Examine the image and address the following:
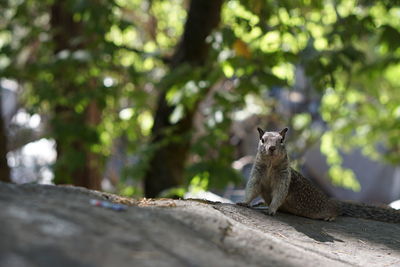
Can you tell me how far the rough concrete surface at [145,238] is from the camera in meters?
2.10

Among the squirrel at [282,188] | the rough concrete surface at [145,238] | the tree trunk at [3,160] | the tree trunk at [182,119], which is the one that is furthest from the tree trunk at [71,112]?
the rough concrete surface at [145,238]

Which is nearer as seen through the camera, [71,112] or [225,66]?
[225,66]

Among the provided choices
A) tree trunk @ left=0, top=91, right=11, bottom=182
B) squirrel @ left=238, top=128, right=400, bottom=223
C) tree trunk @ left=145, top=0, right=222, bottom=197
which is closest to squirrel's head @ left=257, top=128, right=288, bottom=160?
squirrel @ left=238, top=128, right=400, bottom=223

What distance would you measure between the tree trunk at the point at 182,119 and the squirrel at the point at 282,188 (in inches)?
153

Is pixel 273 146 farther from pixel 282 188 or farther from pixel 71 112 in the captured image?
pixel 71 112

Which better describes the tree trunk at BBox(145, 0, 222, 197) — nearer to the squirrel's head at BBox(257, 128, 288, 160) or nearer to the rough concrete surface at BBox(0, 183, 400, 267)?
the squirrel's head at BBox(257, 128, 288, 160)

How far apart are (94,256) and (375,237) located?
2.75 meters

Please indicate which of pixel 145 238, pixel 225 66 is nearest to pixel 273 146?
pixel 145 238

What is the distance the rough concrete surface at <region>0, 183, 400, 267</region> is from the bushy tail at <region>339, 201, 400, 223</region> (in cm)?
97

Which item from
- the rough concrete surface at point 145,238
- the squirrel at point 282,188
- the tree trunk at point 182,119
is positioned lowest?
A: the rough concrete surface at point 145,238

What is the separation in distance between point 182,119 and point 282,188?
433cm

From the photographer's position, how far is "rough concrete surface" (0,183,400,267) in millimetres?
2096

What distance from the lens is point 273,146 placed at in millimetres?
4293

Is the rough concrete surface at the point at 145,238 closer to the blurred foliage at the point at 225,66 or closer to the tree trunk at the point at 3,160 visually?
the blurred foliage at the point at 225,66
